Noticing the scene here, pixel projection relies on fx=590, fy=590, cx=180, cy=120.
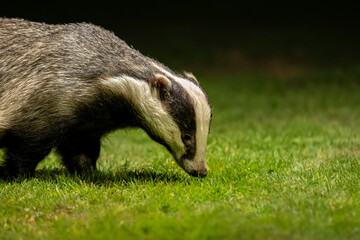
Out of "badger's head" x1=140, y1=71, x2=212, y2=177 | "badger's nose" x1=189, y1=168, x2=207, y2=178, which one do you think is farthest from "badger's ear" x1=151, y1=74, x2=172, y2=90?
"badger's nose" x1=189, y1=168, x2=207, y2=178

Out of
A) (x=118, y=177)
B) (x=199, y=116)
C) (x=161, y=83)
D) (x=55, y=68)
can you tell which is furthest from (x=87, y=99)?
(x=199, y=116)

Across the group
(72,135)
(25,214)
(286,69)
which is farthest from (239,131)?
(286,69)

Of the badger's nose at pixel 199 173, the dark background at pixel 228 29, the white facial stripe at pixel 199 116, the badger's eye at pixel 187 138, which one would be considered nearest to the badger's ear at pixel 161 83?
the white facial stripe at pixel 199 116

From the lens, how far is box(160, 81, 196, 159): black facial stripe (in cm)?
551

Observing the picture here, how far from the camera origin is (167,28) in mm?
19688

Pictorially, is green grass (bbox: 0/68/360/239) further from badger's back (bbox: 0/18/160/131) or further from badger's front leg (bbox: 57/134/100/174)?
badger's back (bbox: 0/18/160/131)

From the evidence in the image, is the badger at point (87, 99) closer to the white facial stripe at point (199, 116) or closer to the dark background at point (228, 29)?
the white facial stripe at point (199, 116)

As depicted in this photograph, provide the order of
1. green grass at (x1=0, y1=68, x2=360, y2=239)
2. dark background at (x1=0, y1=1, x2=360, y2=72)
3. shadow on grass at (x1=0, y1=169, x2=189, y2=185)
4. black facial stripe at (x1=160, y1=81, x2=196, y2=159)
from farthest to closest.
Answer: dark background at (x1=0, y1=1, x2=360, y2=72), shadow on grass at (x1=0, y1=169, x2=189, y2=185), black facial stripe at (x1=160, y1=81, x2=196, y2=159), green grass at (x1=0, y1=68, x2=360, y2=239)

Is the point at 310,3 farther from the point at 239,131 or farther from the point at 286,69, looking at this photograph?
the point at 239,131

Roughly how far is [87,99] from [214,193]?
1547mm

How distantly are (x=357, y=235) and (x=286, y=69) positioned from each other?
493 inches

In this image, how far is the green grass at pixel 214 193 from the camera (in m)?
4.13

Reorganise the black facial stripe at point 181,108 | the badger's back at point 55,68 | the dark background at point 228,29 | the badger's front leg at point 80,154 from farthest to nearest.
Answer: the dark background at point 228,29 < the badger's front leg at point 80,154 < the badger's back at point 55,68 < the black facial stripe at point 181,108

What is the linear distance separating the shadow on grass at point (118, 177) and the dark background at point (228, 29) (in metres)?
9.67
